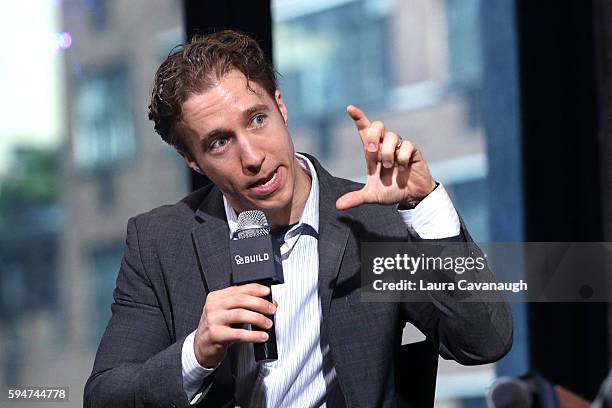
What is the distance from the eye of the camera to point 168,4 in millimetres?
2670

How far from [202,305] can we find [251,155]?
31 centimetres

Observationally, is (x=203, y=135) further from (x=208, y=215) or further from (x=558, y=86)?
(x=558, y=86)

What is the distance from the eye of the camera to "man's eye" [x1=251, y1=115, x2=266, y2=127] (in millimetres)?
1884

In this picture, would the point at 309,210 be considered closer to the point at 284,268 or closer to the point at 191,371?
the point at 284,268

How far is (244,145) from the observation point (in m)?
1.85

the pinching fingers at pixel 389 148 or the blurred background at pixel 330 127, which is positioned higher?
the blurred background at pixel 330 127

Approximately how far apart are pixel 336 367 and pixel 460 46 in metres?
1.41

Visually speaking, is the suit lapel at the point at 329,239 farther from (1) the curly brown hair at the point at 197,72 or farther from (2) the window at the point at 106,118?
(2) the window at the point at 106,118

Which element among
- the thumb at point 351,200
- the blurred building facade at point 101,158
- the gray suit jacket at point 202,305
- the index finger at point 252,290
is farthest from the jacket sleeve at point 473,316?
the blurred building facade at point 101,158

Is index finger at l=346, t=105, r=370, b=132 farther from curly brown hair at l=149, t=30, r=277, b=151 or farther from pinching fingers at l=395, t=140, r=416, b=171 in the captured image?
curly brown hair at l=149, t=30, r=277, b=151

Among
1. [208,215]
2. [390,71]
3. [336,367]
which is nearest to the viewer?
[336,367]

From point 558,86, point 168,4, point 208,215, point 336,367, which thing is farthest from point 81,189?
point 558,86

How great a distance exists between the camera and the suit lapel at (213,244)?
73.9 inches

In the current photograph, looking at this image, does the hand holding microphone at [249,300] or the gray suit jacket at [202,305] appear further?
the gray suit jacket at [202,305]
